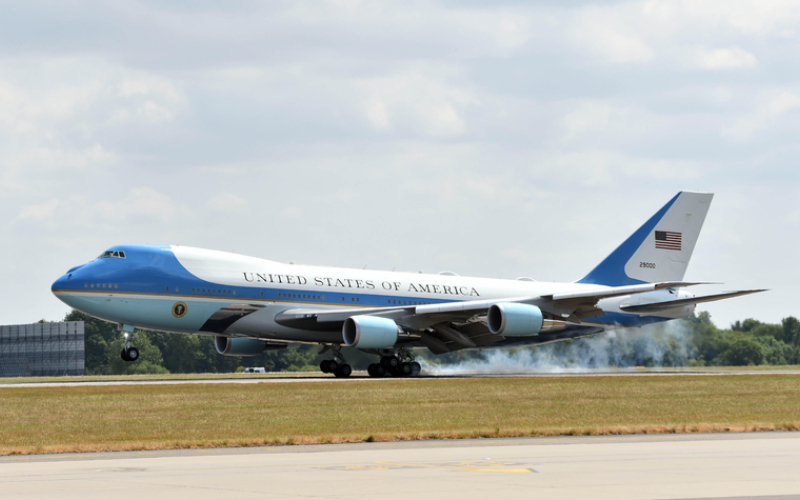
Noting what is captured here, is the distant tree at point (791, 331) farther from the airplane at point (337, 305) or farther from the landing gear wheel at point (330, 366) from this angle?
the landing gear wheel at point (330, 366)

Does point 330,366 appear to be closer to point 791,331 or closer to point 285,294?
point 285,294

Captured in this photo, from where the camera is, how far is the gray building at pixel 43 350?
97.3m

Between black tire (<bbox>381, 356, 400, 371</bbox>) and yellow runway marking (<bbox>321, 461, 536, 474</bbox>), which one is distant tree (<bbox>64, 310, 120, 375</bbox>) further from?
yellow runway marking (<bbox>321, 461, 536, 474</bbox>)

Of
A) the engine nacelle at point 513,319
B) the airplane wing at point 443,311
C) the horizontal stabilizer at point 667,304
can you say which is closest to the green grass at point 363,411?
the engine nacelle at point 513,319

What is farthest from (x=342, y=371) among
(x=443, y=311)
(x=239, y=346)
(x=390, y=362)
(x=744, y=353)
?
(x=744, y=353)

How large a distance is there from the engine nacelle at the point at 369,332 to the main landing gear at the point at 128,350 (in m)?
8.46

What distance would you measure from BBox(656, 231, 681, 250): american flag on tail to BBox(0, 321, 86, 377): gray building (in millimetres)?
62119

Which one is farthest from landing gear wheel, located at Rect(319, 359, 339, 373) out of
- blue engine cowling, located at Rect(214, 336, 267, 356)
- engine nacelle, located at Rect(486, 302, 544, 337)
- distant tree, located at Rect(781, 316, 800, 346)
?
distant tree, located at Rect(781, 316, 800, 346)

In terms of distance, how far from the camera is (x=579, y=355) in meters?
55.2

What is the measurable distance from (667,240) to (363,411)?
31570 millimetres

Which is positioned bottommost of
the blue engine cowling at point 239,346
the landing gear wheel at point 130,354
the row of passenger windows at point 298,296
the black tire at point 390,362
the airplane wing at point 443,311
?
the black tire at point 390,362

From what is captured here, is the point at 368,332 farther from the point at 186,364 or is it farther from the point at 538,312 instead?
the point at 186,364

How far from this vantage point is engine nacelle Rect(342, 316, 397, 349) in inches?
1620

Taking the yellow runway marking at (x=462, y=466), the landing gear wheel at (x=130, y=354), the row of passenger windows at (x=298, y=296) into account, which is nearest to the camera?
the yellow runway marking at (x=462, y=466)
